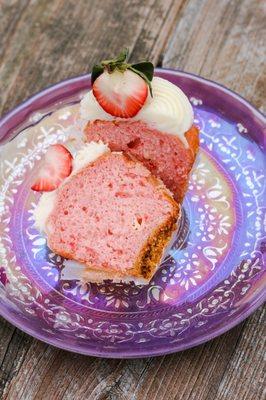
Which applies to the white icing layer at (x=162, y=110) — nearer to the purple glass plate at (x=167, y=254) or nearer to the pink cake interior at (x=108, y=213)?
the pink cake interior at (x=108, y=213)

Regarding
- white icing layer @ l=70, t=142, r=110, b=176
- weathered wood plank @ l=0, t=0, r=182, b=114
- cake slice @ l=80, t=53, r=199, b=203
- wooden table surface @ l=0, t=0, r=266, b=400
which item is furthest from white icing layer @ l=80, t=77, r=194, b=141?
weathered wood plank @ l=0, t=0, r=182, b=114

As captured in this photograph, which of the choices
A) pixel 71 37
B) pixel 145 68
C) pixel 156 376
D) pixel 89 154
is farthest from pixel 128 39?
pixel 156 376

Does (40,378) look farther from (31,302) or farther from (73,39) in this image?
(73,39)

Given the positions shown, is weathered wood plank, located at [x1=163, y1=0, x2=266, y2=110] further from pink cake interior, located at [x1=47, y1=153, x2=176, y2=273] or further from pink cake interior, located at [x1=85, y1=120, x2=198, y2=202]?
pink cake interior, located at [x1=47, y1=153, x2=176, y2=273]

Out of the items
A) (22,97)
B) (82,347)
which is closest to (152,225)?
(82,347)

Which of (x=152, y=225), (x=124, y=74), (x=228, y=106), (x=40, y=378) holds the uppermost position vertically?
(x=124, y=74)

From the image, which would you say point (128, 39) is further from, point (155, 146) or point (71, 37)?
point (155, 146)

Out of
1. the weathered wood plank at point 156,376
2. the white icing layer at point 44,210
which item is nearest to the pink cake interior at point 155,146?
the white icing layer at point 44,210

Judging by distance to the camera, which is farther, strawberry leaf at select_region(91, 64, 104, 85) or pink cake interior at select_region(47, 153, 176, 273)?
pink cake interior at select_region(47, 153, 176, 273)
